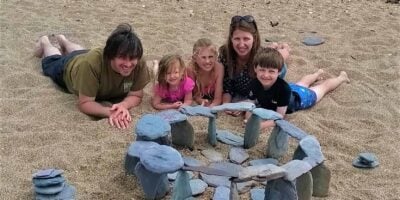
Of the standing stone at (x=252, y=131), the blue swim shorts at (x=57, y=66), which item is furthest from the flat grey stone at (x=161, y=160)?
the blue swim shorts at (x=57, y=66)

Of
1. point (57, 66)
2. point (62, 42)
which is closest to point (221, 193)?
point (57, 66)

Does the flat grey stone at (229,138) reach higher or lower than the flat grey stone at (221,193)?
higher

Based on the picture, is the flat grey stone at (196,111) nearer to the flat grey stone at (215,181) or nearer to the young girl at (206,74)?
the flat grey stone at (215,181)

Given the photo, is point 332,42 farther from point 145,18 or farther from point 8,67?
point 8,67

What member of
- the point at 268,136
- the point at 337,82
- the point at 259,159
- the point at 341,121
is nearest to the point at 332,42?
the point at 337,82

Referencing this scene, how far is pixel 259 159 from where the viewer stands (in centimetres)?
318

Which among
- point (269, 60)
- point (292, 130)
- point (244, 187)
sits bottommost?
point (244, 187)

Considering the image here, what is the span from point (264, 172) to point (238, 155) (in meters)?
0.88

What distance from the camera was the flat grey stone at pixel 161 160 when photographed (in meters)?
2.44

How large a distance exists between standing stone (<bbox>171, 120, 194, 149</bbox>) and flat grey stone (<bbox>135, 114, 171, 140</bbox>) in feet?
0.88

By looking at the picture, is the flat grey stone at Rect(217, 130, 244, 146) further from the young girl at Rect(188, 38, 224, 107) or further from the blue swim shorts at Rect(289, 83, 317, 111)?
the blue swim shorts at Rect(289, 83, 317, 111)

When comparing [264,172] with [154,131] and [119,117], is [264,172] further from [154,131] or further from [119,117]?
[119,117]

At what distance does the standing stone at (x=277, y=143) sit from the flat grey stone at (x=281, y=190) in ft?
2.22

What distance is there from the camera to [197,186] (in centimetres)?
281
